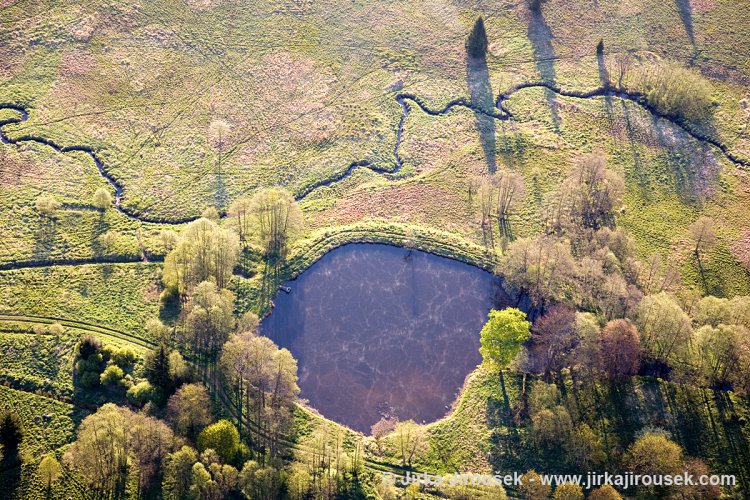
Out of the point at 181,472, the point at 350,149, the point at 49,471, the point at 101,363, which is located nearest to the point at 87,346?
the point at 101,363

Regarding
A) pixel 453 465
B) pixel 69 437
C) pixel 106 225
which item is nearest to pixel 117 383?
pixel 69 437

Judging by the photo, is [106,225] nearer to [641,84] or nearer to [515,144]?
[515,144]

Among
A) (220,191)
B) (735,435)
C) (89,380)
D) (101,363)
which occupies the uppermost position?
(220,191)

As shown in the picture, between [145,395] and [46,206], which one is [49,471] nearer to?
[145,395]

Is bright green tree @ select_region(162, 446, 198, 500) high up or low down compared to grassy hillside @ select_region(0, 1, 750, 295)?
down

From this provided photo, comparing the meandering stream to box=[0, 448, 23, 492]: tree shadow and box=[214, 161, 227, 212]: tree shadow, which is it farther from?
box=[0, 448, 23, 492]: tree shadow

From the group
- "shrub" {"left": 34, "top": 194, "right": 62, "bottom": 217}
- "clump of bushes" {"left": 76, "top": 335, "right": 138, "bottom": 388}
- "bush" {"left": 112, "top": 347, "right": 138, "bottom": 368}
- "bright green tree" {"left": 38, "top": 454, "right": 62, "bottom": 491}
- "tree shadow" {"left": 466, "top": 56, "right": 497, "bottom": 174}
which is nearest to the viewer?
"bright green tree" {"left": 38, "top": 454, "right": 62, "bottom": 491}

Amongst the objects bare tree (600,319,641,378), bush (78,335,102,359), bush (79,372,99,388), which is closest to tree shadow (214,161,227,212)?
bush (78,335,102,359)
